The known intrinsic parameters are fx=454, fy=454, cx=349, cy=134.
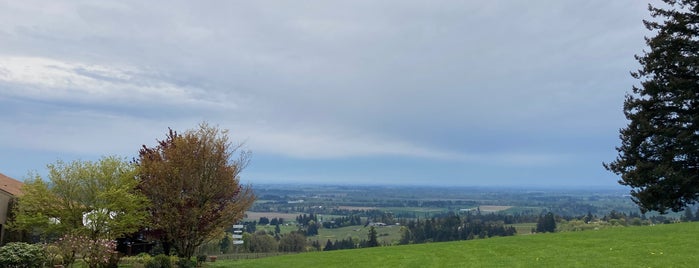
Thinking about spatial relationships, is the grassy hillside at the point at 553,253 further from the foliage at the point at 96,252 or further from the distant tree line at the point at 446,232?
the distant tree line at the point at 446,232

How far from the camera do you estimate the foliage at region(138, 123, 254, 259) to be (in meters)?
20.2

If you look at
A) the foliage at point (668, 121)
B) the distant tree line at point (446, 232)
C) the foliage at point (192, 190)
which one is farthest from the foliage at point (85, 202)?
the distant tree line at point (446, 232)

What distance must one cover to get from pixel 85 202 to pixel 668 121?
28.0 meters

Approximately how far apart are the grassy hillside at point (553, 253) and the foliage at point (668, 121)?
1.88 metres

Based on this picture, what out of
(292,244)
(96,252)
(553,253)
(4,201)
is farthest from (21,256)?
(292,244)

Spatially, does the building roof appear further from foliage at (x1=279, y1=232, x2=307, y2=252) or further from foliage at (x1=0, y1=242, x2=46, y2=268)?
foliage at (x1=279, y1=232, x2=307, y2=252)

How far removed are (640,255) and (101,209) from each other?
22243 millimetres

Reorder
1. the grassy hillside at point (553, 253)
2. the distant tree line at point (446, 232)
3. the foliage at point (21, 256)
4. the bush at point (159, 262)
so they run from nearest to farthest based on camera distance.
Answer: the grassy hillside at point (553, 253) → the foliage at point (21, 256) → the bush at point (159, 262) → the distant tree line at point (446, 232)

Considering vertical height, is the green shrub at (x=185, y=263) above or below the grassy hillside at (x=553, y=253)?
below

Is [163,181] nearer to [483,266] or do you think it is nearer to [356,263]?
[356,263]

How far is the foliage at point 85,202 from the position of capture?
21.2m

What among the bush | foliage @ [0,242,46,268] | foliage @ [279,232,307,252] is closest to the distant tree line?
foliage @ [279,232,307,252]

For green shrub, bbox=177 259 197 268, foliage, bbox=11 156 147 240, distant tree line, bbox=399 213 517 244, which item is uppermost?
foliage, bbox=11 156 147 240

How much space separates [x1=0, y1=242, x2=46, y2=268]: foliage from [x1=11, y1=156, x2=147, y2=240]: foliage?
210cm
